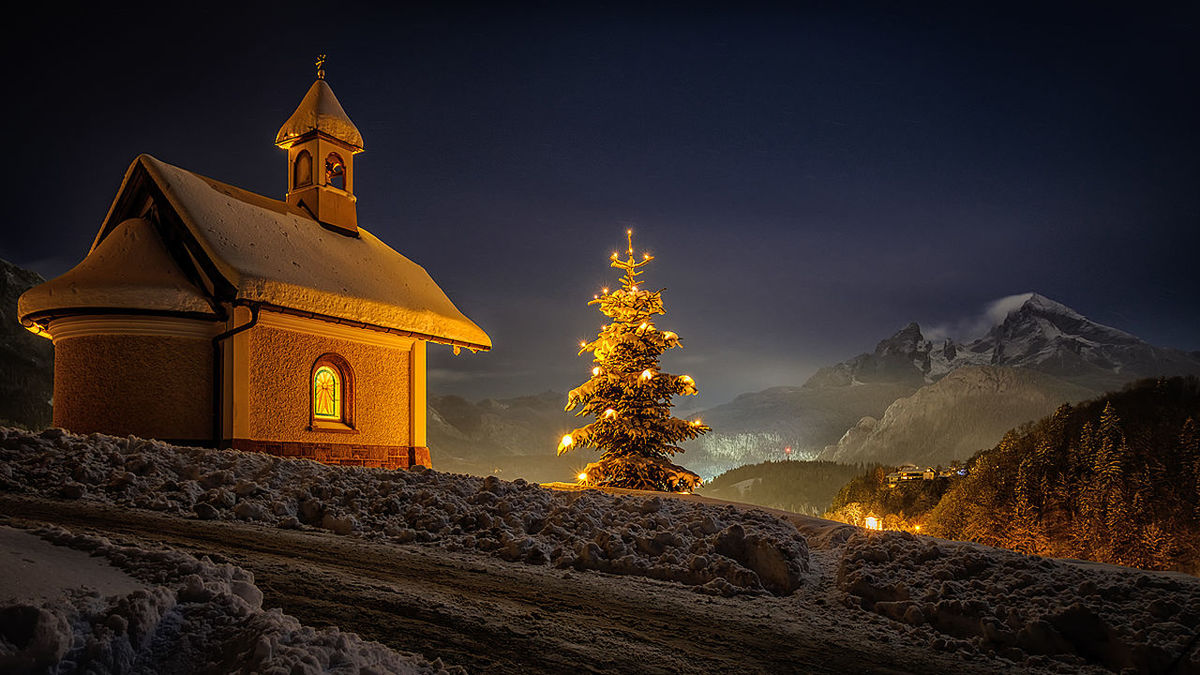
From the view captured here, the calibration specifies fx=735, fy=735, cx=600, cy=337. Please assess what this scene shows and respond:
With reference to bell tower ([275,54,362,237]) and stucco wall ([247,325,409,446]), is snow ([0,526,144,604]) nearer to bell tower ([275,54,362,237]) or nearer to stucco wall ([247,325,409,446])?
stucco wall ([247,325,409,446])

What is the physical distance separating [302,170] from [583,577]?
1666cm

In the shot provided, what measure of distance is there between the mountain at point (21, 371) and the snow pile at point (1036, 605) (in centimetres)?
10909

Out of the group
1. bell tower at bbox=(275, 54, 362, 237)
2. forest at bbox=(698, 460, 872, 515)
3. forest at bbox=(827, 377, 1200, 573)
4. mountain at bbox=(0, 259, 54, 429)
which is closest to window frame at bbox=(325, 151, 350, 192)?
bell tower at bbox=(275, 54, 362, 237)

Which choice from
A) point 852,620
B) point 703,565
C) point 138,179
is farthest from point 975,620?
point 138,179

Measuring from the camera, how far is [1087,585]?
5.59m

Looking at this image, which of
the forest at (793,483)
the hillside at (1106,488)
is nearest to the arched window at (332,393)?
the hillside at (1106,488)

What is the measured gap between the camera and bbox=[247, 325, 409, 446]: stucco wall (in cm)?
1494

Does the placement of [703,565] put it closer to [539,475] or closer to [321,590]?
[321,590]

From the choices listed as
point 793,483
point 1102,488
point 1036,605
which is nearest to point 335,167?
point 1036,605

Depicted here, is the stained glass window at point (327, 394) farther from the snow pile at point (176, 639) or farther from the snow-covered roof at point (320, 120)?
the snow pile at point (176, 639)

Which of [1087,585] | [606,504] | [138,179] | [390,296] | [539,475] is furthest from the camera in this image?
[539,475]

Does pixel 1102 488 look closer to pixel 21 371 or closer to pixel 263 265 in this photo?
pixel 263 265

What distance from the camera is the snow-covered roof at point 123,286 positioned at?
1355 cm

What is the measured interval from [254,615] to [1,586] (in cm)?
119
